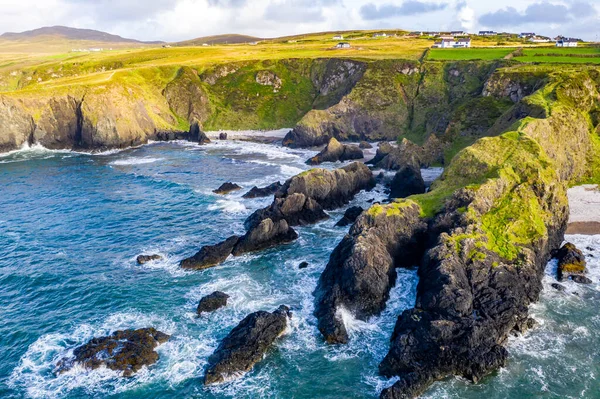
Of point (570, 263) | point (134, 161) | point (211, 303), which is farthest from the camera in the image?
point (134, 161)

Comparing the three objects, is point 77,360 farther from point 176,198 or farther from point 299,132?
point 299,132

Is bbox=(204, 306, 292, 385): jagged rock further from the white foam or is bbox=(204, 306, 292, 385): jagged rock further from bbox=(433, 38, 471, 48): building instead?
bbox=(433, 38, 471, 48): building

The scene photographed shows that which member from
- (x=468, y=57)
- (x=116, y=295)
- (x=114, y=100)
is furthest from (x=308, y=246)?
(x=468, y=57)

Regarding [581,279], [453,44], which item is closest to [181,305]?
[581,279]

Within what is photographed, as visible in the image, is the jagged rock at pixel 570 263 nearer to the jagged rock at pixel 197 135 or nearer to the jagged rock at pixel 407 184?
the jagged rock at pixel 407 184

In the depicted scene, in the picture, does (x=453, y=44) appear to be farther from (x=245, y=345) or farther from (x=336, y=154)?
(x=245, y=345)

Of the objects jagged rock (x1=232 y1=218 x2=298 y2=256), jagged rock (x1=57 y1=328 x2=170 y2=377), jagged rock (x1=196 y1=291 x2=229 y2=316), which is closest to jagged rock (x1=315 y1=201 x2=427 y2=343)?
jagged rock (x1=196 y1=291 x2=229 y2=316)
